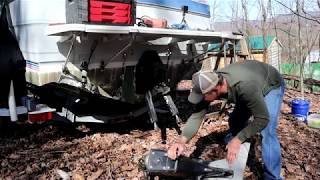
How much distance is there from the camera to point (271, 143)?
12.9ft

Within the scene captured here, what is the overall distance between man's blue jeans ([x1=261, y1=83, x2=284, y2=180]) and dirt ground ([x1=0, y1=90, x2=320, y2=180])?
1.56ft

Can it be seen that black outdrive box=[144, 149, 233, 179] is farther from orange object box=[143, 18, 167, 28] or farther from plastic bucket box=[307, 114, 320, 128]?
plastic bucket box=[307, 114, 320, 128]

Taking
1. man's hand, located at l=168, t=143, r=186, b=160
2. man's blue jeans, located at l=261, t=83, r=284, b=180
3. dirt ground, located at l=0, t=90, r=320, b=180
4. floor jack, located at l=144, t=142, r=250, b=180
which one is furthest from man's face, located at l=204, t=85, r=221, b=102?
dirt ground, located at l=0, t=90, r=320, b=180

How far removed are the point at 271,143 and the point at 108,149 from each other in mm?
2185

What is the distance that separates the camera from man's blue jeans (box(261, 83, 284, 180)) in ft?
12.9

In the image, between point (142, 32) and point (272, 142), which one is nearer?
point (272, 142)

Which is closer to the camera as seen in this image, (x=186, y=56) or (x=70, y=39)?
(x=70, y=39)

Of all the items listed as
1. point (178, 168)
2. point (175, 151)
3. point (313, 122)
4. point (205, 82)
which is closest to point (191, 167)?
point (178, 168)

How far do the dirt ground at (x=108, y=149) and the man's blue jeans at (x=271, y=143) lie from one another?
48 cm

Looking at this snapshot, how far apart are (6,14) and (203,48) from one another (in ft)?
11.0

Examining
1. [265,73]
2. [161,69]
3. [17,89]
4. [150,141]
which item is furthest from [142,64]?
[265,73]

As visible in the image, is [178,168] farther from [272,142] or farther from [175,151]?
[272,142]

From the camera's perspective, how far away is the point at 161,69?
5926 mm

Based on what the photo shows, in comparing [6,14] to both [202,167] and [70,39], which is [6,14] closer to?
[70,39]
